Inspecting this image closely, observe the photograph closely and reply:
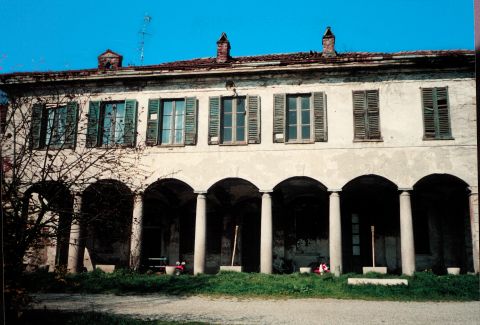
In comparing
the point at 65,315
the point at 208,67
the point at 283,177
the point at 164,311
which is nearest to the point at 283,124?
the point at 283,177

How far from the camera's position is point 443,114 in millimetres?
14930

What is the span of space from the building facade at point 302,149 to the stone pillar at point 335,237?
39mm

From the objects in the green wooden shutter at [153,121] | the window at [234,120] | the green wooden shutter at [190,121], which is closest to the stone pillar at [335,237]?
the window at [234,120]

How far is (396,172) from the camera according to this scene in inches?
579

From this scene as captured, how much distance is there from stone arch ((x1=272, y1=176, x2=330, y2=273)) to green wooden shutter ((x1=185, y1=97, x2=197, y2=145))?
4355mm

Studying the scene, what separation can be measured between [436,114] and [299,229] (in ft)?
23.1

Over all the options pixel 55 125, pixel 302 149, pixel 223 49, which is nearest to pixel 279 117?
pixel 302 149

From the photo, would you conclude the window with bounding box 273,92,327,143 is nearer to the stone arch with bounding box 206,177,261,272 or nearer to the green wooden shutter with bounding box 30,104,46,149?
the stone arch with bounding box 206,177,261,272

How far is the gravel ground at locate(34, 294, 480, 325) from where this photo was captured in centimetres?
827

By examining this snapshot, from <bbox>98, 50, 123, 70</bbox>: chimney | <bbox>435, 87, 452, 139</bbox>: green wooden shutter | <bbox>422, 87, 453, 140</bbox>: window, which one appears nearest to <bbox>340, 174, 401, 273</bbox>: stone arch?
<bbox>422, 87, 453, 140</bbox>: window

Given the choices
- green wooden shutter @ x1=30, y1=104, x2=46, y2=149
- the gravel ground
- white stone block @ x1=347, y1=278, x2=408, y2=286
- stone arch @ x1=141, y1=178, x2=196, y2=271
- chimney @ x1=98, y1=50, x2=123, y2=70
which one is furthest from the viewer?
stone arch @ x1=141, y1=178, x2=196, y2=271

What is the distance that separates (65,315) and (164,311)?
2.05 metres

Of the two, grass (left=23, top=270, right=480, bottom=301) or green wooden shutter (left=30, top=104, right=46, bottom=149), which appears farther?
grass (left=23, top=270, right=480, bottom=301)

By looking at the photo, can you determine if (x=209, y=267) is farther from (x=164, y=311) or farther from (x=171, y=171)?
(x=164, y=311)
